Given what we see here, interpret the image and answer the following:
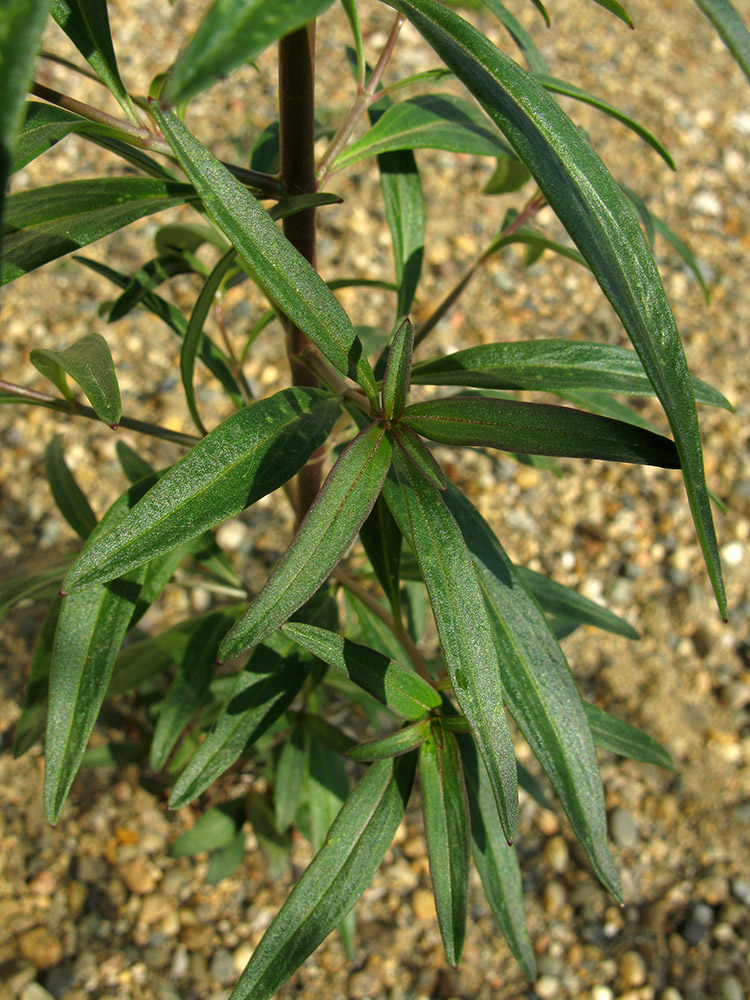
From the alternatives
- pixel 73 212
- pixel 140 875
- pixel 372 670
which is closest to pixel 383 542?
pixel 372 670

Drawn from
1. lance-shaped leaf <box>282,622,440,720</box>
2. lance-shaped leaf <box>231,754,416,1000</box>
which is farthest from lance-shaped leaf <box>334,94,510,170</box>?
lance-shaped leaf <box>231,754,416,1000</box>

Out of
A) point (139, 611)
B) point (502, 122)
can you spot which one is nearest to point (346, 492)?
point (502, 122)

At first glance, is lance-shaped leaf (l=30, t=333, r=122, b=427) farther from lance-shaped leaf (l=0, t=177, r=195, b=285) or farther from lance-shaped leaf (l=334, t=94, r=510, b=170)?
lance-shaped leaf (l=334, t=94, r=510, b=170)

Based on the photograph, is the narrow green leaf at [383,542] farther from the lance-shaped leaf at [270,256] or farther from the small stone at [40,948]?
the small stone at [40,948]

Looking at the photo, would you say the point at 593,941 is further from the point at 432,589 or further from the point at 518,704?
the point at 432,589

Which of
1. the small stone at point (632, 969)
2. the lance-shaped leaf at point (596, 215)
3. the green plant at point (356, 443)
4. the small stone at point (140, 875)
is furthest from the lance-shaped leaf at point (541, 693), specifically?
the small stone at point (140, 875)

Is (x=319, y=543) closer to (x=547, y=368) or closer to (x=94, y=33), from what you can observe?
(x=547, y=368)

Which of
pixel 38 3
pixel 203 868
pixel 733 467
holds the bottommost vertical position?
pixel 733 467
